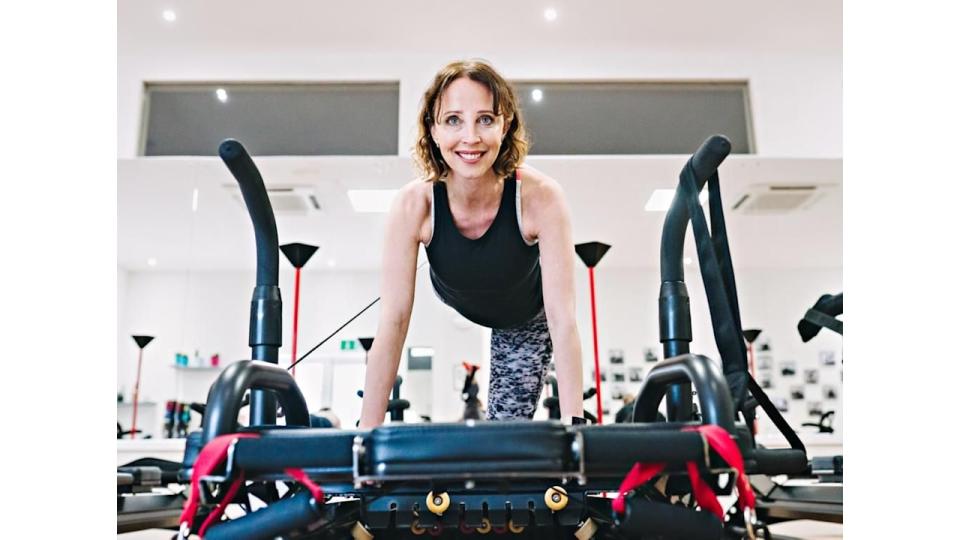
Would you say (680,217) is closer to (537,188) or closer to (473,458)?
(537,188)

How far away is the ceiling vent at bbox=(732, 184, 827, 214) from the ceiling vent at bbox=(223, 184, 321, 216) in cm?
328

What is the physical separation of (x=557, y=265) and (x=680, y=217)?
14.3 inches

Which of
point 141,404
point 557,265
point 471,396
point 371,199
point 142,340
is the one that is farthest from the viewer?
point 141,404

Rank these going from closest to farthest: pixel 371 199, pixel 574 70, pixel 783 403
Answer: pixel 574 70 < pixel 371 199 < pixel 783 403

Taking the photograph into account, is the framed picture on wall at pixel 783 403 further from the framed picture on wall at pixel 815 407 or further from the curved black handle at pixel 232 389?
the curved black handle at pixel 232 389

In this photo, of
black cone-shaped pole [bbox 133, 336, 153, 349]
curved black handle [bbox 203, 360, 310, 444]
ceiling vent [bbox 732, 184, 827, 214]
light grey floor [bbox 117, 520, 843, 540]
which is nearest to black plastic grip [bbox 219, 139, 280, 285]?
curved black handle [bbox 203, 360, 310, 444]

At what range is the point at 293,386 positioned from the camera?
1291 mm

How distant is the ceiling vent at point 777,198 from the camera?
521cm

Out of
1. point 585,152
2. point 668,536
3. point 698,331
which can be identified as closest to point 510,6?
point 585,152

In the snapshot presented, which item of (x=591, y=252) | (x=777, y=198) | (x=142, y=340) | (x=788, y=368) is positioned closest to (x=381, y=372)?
(x=591, y=252)

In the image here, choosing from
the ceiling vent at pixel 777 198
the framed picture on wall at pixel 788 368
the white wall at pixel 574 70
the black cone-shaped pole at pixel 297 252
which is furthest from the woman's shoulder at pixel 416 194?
the framed picture on wall at pixel 788 368

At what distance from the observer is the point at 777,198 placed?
5352 millimetres

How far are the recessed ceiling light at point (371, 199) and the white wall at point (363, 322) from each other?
65 cm
